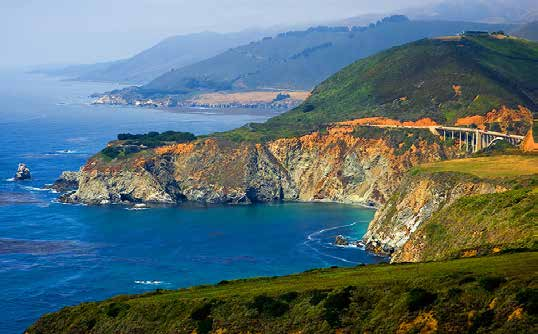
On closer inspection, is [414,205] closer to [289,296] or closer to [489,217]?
[489,217]

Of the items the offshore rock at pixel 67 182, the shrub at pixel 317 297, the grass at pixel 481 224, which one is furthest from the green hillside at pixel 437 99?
the shrub at pixel 317 297

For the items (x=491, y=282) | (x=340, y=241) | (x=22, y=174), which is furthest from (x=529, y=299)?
(x=22, y=174)

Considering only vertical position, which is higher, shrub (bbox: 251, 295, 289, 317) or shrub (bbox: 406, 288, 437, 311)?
shrub (bbox: 406, 288, 437, 311)

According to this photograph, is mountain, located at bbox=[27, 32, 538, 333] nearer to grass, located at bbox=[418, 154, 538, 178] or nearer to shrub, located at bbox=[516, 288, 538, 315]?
shrub, located at bbox=[516, 288, 538, 315]

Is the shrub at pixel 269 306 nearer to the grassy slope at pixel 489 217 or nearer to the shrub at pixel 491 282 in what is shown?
the shrub at pixel 491 282

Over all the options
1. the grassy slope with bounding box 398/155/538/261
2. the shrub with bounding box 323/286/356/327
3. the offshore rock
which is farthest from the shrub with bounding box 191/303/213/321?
the offshore rock

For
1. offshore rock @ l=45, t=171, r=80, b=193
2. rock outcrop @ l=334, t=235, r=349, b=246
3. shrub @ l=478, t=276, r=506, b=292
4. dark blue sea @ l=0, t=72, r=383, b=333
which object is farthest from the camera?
offshore rock @ l=45, t=171, r=80, b=193
